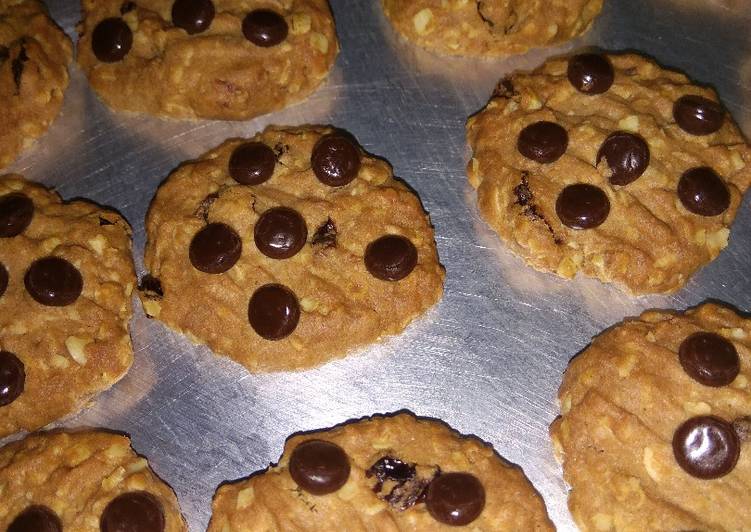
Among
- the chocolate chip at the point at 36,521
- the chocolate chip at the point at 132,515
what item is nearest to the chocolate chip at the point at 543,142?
the chocolate chip at the point at 132,515

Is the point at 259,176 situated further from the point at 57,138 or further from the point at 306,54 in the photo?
the point at 57,138

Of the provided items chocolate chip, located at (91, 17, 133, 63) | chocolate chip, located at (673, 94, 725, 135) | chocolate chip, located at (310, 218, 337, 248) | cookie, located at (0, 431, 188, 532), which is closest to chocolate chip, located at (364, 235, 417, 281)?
chocolate chip, located at (310, 218, 337, 248)

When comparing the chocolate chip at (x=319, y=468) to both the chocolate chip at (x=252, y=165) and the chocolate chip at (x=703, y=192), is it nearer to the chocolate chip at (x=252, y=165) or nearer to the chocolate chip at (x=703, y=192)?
the chocolate chip at (x=252, y=165)

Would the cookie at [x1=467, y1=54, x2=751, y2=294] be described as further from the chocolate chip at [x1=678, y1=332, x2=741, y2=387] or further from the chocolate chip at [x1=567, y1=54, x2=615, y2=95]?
the chocolate chip at [x1=678, y1=332, x2=741, y2=387]

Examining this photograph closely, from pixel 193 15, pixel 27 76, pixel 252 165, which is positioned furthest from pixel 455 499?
pixel 27 76

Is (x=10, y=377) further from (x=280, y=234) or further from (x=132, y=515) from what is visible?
(x=280, y=234)

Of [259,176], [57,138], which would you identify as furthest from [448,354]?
[57,138]
